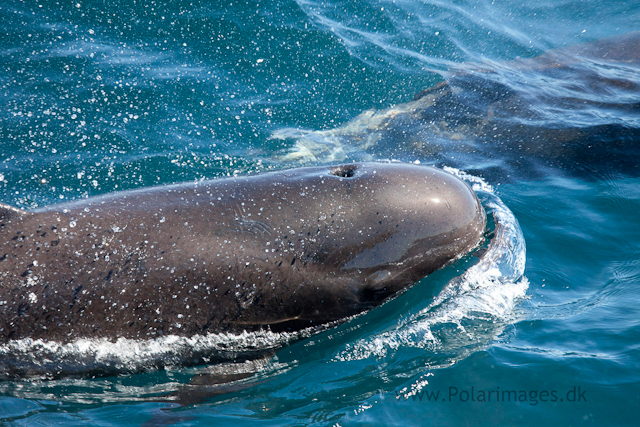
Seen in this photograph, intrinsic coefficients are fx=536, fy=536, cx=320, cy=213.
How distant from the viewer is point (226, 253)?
4.76 m

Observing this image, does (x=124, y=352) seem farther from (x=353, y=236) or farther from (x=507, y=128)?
(x=507, y=128)

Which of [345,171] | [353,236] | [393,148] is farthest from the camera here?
[393,148]

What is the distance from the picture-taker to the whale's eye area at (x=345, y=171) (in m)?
5.43

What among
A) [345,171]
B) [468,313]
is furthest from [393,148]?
[468,313]

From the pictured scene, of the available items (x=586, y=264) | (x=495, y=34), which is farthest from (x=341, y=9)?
(x=586, y=264)

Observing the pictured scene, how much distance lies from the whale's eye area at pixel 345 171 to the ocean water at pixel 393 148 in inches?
53.6

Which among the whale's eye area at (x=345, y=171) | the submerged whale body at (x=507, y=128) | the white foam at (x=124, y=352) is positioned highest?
the whale's eye area at (x=345, y=171)

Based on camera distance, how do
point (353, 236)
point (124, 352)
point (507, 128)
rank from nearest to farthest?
1. point (124, 352)
2. point (353, 236)
3. point (507, 128)

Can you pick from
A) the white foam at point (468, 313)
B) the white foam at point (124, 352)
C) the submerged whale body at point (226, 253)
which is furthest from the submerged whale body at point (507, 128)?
the white foam at point (124, 352)

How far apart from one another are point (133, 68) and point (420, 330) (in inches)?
301

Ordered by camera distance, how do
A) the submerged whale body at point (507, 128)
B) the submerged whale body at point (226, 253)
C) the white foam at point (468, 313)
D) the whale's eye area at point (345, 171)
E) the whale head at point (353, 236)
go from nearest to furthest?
the submerged whale body at point (226, 253) < the whale head at point (353, 236) < the white foam at point (468, 313) < the whale's eye area at point (345, 171) < the submerged whale body at point (507, 128)

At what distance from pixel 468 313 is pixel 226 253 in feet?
8.36

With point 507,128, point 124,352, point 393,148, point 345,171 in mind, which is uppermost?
point 345,171

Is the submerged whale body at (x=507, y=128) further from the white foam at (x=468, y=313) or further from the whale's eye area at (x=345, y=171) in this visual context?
the whale's eye area at (x=345, y=171)
